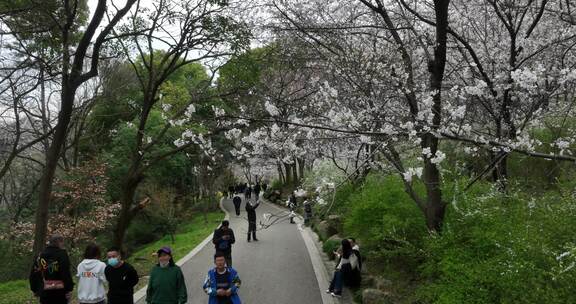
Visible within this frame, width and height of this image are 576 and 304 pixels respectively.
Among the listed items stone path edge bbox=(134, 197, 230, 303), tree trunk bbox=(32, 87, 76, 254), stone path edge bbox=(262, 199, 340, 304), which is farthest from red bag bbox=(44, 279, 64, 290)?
tree trunk bbox=(32, 87, 76, 254)

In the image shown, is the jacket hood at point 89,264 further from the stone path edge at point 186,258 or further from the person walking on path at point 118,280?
the stone path edge at point 186,258

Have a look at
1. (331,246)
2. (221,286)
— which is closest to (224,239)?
(331,246)

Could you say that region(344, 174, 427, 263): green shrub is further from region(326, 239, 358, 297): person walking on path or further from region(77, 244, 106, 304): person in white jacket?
region(77, 244, 106, 304): person in white jacket

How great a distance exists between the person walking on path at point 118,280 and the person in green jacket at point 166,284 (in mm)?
294

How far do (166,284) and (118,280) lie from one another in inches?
25.3

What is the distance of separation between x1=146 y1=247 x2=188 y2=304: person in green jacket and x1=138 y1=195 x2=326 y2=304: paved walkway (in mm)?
1592

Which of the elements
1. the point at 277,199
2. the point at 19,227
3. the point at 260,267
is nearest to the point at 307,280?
the point at 260,267

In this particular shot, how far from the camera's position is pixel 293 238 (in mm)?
17469

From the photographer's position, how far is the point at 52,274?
6277 mm

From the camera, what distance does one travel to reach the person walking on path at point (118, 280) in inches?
240

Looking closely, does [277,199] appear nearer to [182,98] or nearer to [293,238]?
[293,238]

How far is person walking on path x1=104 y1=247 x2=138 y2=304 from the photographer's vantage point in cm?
609

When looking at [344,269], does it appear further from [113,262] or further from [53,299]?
[53,299]

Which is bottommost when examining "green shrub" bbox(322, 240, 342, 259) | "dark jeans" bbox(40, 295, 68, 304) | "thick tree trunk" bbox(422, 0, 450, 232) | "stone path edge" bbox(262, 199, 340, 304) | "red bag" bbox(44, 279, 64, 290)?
"stone path edge" bbox(262, 199, 340, 304)
